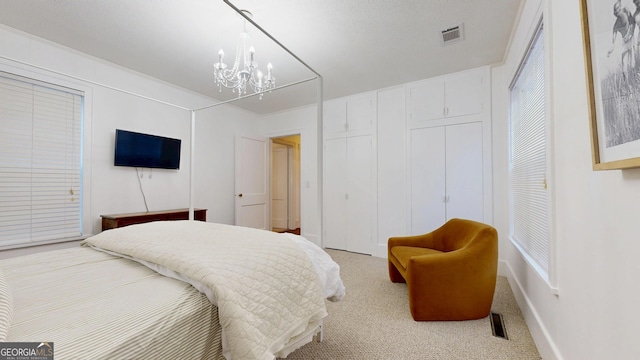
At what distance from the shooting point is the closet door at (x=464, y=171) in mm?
3191

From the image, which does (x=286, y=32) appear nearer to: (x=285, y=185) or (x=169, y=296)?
(x=169, y=296)

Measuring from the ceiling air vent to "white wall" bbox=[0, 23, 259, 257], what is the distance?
3.21m

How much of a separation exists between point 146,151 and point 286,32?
2362mm

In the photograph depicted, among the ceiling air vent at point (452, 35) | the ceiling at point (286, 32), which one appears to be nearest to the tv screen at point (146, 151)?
the ceiling at point (286, 32)

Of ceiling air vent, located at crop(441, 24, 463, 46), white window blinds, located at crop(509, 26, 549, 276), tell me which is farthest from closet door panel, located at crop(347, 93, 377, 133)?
white window blinds, located at crop(509, 26, 549, 276)

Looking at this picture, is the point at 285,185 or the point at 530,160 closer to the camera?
the point at 530,160

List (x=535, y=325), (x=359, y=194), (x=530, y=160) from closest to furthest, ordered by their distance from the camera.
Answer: (x=535, y=325), (x=530, y=160), (x=359, y=194)

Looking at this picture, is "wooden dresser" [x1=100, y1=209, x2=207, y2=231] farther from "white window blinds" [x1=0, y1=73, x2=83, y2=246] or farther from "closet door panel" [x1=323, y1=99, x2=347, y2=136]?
"closet door panel" [x1=323, y1=99, x2=347, y2=136]

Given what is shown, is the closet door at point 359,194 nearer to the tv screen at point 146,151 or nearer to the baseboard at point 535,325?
the baseboard at point 535,325

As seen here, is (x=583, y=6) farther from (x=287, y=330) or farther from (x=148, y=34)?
(x=148, y=34)

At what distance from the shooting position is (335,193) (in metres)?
4.36

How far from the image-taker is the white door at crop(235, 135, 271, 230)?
4445mm

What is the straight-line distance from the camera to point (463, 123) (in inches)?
129

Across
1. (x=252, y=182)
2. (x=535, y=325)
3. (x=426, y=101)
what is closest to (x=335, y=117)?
(x=426, y=101)
